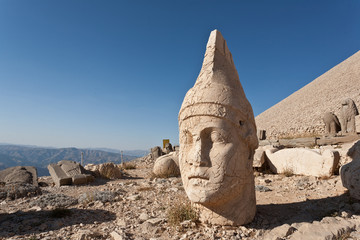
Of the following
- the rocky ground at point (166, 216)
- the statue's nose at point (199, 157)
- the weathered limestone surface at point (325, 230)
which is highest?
the statue's nose at point (199, 157)

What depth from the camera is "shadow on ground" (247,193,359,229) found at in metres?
3.59

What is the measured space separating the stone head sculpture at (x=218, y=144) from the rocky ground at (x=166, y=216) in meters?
0.34

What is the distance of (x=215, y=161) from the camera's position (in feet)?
10.5

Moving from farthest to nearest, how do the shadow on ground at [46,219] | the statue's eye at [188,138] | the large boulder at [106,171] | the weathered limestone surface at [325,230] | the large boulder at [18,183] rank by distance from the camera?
the large boulder at [106,171]
the large boulder at [18,183]
the shadow on ground at [46,219]
the statue's eye at [188,138]
the weathered limestone surface at [325,230]

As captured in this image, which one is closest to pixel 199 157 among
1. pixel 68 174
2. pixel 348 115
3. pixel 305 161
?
pixel 305 161

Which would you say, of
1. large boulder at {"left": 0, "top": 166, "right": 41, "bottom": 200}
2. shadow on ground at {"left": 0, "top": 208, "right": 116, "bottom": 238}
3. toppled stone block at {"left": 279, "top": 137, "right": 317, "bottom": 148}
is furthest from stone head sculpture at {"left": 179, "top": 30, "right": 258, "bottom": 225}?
toppled stone block at {"left": 279, "top": 137, "right": 317, "bottom": 148}

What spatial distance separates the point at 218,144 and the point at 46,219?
3636mm

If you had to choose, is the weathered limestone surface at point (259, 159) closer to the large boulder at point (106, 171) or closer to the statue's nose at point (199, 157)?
the statue's nose at point (199, 157)

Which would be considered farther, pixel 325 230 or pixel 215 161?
pixel 215 161

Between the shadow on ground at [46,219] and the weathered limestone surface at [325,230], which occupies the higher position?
the weathered limestone surface at [325,230]

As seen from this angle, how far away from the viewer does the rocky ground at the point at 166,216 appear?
10.4ft

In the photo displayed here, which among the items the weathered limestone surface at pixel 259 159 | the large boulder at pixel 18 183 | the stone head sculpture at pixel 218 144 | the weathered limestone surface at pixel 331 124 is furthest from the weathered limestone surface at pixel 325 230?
the weathered limestone surface at pixel 331 124

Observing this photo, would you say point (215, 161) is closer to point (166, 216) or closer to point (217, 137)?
point (217, 137)

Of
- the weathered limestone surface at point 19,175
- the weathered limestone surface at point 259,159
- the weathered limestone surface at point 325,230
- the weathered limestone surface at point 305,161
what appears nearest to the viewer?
the weathered limestone surface at point 325,230
